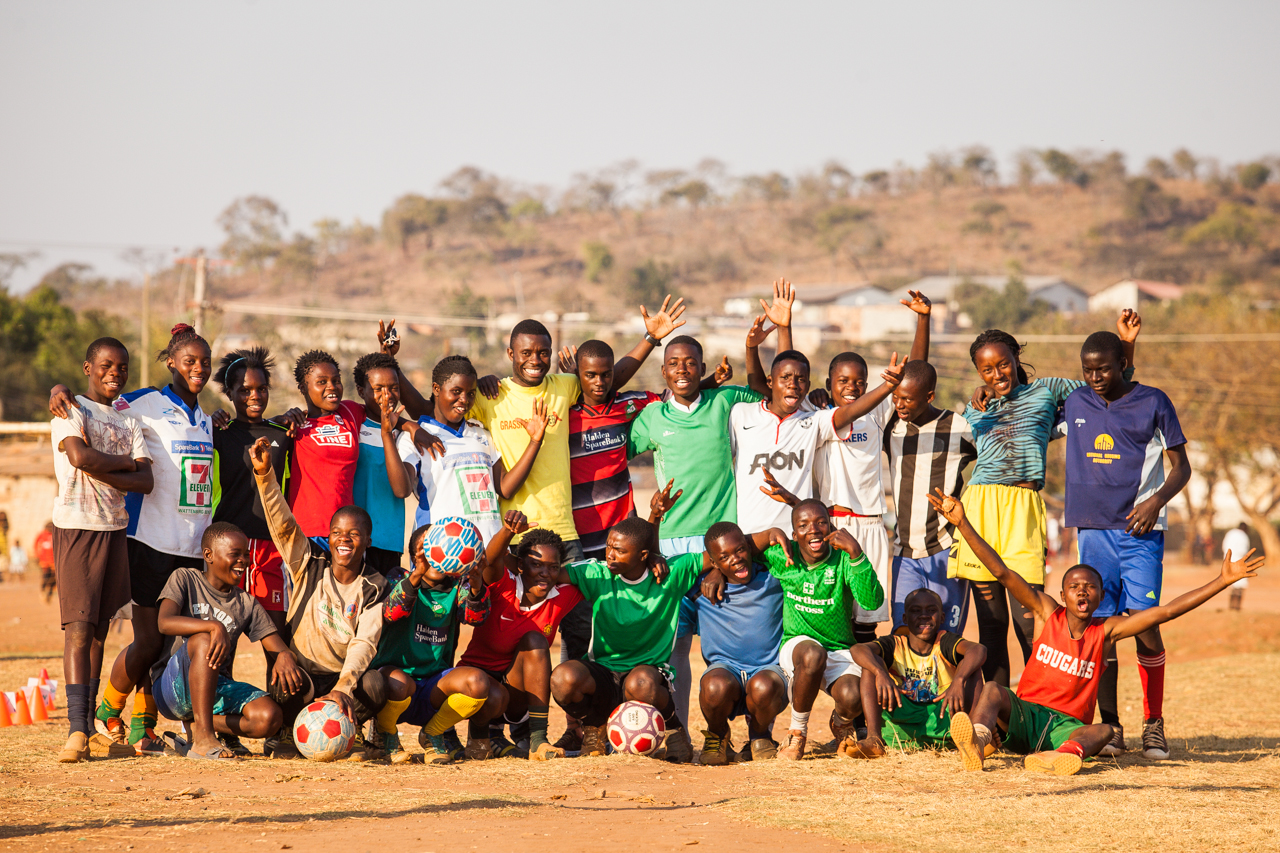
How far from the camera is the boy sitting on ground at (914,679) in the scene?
263 inches

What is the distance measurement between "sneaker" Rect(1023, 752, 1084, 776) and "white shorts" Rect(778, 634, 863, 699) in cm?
104

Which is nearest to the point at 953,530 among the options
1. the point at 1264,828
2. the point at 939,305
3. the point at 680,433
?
the point at 680,433

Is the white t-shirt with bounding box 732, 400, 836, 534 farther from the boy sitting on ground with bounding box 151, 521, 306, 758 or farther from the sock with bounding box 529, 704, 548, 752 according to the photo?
the boy sitting on ground with bounding box 151, 521, 306, 758

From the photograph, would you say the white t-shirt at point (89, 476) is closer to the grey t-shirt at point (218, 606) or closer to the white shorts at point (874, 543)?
the grey t-shirt at point (218, 606)

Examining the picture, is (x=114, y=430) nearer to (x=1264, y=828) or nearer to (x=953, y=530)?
(x=953, y=530)

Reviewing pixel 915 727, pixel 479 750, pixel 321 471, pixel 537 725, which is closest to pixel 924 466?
pixel 915 727

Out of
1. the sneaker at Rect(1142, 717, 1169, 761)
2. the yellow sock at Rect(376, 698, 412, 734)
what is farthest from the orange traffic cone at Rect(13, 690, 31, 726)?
the sneaker at Rect(1142, 717, 1169, 761)

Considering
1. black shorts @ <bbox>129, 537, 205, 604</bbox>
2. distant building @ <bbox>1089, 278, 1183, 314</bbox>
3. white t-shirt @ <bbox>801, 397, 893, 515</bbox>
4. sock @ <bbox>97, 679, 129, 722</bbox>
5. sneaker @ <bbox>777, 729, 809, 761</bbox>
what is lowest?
sneaker @ <bbox>777, 729, 809, 761</bbox>

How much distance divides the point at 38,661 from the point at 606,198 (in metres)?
109

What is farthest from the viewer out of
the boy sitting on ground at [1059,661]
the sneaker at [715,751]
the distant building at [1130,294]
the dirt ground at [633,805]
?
the distant building at [1130,294]

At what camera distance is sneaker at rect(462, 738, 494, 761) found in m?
6.76

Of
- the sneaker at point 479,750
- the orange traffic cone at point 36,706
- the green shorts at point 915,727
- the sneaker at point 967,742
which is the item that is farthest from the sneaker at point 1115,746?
the orange traffic cone at point 36,706

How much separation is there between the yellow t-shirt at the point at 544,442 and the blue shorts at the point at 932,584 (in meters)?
2.05

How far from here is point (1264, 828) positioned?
522cm
